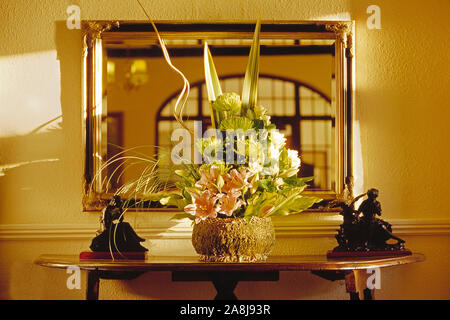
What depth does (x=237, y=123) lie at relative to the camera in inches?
71.6

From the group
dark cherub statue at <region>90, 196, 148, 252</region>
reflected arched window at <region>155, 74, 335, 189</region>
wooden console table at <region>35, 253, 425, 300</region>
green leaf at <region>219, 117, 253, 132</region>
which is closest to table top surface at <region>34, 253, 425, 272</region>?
wooden console table at <region>35, 253, 425, 300</region>

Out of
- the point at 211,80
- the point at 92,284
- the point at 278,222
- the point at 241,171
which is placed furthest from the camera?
the point at 278,222

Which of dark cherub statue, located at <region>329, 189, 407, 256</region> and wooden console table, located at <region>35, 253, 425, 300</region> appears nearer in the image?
wooden console table, located at <region>35, 253, 425, 300</region>

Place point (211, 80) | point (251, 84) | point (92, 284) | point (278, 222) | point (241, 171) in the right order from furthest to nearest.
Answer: point (278, 222) < point (211, 80) < point (251, 84) < point (92, 284) < point (241, 171)

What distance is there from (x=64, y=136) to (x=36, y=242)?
47cm

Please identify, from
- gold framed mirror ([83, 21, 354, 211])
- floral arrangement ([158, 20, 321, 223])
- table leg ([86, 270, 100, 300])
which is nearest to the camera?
floral arrangement ([158, 20, 321, 223])

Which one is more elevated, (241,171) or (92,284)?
(241,171)

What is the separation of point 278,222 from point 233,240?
56 centimetres

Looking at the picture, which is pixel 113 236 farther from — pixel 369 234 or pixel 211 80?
pixel 369 234

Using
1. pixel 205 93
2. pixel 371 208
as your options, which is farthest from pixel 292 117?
pixel 371 208

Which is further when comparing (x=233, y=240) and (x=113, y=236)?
(x=113, y=236)

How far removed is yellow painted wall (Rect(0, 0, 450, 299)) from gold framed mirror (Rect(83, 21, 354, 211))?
0.07m

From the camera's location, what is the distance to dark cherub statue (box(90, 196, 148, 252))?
204cm

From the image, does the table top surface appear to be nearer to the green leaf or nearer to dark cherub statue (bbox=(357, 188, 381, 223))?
dark cherub statue (bbox=(357, 188, 381, 223))
